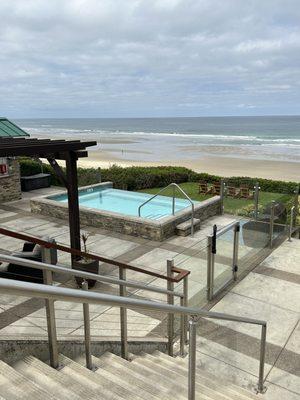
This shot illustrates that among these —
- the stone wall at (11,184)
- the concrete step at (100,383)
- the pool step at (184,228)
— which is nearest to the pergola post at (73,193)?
the pool step at (184,228)

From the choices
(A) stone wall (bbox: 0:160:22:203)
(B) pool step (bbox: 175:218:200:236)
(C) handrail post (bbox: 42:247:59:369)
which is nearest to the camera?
(C) handrail post (bbox: 42:247:59:369)

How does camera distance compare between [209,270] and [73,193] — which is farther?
[73,193]

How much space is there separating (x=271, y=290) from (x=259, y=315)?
1.15 metres

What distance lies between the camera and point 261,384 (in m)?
5.16

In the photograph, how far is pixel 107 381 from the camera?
3328 mm

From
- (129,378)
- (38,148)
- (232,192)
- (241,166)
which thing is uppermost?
(38,148)

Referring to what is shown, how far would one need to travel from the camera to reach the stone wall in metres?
16.3

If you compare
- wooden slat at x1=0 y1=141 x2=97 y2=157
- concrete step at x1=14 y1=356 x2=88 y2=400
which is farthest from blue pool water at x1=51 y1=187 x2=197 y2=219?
concrete step at x1=14 y1=356 x2=88 y2=400

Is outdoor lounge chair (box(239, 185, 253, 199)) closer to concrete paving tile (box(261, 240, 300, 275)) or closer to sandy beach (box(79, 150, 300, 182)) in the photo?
concrete paving tile (box(261, 240, 300, 275))

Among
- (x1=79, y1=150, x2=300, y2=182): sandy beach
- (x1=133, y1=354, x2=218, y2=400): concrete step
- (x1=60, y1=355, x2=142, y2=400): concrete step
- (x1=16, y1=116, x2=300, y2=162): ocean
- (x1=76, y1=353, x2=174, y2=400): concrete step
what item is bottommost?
(x1=79, y1=150, x2=300, y2=182): sandy beach

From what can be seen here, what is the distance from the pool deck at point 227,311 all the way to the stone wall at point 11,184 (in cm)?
596

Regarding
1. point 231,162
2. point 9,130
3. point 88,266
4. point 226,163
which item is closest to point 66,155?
point 88,266

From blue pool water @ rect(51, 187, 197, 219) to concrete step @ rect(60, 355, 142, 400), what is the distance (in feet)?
35.4

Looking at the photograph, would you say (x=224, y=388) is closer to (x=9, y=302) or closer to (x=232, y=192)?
(x=9, y=302)
